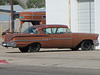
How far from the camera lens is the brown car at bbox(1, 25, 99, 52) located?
18656 mm

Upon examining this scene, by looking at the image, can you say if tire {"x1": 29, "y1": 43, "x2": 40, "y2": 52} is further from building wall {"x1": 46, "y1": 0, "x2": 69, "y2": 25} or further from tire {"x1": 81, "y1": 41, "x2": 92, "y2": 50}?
building wall {"x1": 46, "y1": 0, "x2": 69, "y2": 25}

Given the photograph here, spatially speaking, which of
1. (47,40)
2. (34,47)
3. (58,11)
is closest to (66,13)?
(58,11)

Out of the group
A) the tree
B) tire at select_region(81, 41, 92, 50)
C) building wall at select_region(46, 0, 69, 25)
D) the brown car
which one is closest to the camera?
the brown car

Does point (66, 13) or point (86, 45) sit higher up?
point (66, 13)

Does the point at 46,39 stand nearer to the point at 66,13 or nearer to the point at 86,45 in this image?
the point at 86,45

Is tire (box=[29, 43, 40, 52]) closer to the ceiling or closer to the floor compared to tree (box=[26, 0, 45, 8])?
closer to the floor

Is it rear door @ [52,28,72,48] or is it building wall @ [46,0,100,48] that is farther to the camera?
building wall @ [46,0,100,48]

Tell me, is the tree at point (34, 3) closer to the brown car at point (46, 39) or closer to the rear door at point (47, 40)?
the brown car at point (46, 39)

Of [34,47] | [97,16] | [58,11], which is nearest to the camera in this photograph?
[34,47]

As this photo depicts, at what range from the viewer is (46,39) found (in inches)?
754

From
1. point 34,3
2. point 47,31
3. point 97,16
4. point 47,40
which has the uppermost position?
point 34,3

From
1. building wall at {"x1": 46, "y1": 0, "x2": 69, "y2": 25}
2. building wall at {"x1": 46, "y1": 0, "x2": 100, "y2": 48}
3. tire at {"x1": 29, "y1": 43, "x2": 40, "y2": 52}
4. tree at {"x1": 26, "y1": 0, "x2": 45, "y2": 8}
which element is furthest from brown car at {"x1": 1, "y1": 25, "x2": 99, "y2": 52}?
tree at {"x1": 26, "y1": 0, "x2": 45, "y2": 8}

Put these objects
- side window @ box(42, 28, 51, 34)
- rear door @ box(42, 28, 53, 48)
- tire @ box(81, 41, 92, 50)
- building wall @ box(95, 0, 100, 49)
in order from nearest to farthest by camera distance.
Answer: rear door @ box(42, 28, 53, 48) → side window @ box(42, 28, 51, 34) → tire @ box(81, 41, 92, 50) → building wall @ box(95, 0, 100, 49)

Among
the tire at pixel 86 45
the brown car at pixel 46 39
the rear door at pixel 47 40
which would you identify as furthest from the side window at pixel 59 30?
the tire at pixel 86 45
